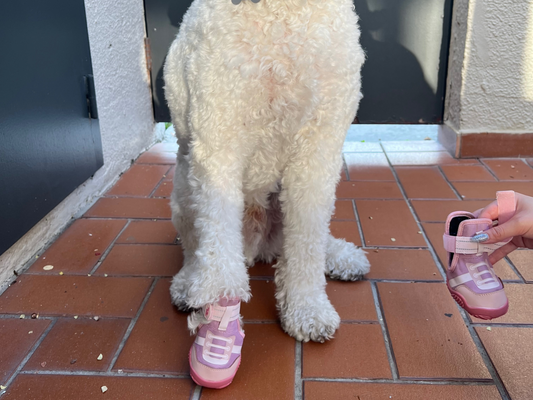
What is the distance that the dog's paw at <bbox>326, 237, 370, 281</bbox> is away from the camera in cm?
183

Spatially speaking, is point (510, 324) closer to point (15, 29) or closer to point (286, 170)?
point (286, 170)

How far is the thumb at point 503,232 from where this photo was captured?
1.20 m

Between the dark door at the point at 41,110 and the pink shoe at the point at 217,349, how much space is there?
863mm

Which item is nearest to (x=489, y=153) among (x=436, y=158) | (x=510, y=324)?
(x=436, y=158)

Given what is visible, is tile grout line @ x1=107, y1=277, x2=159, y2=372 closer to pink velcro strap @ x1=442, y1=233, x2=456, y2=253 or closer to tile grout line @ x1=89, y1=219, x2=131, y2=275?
tile grout line @ x1=89, y1=219, x2=131, y2=275

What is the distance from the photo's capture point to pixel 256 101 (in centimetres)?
121

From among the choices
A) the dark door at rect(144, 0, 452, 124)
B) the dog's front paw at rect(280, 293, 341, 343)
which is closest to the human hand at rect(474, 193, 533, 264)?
the dog's front paw at rect(280, 293, 341, 343)

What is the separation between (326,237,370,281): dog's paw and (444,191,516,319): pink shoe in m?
0.50

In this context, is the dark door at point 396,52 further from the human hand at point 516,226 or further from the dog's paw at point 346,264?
the human hand at point 516,226

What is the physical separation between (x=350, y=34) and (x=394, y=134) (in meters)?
2.47

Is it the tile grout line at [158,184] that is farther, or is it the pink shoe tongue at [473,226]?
the tile grout line at [158,184]

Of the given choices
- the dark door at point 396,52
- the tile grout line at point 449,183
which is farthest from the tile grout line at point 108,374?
the dark door at point 396,52

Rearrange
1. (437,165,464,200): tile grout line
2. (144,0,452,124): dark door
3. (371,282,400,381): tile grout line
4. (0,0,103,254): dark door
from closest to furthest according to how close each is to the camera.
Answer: (371,282,400,381): tile grout line → (0,0,103,254): dark door → (437,165,464,200): tile grout line → (144,0,452,124): dark door

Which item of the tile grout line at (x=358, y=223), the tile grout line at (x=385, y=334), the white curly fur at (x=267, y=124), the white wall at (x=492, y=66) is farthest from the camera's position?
the white wall at (x=492, y=66)
